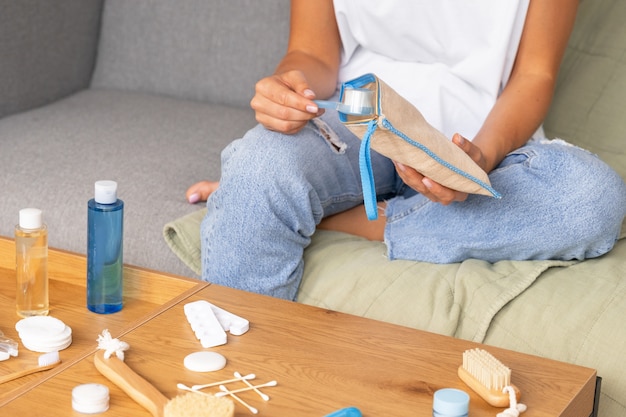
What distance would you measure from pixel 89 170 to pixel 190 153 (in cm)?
20

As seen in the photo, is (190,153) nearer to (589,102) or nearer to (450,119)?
(450,119)

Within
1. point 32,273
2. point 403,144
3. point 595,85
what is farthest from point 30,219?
point 595,85

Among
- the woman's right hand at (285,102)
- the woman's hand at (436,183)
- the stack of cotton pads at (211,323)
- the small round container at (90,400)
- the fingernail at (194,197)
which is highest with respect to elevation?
the woman's right hand at (285,102)

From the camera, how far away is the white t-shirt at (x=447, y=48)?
141cm

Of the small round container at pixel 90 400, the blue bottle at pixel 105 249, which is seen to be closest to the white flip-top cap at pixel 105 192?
the blue bottle at pixel 105 249

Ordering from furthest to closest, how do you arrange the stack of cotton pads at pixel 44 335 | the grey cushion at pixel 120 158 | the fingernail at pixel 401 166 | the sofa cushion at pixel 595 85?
the sofa cushion at pixel 595 85, the grey cushion at pixel 120 158, the fingernail at pixel 401 166, the stack of cotton pads at pixel 44 335

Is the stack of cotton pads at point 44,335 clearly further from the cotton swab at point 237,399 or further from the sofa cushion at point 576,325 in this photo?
the sofa cushion at point 576,325

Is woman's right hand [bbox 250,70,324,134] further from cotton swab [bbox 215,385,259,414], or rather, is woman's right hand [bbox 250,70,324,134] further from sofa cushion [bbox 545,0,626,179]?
sofa cushion [bbox 545,0,626,179]

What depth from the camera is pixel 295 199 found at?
123 centimetres

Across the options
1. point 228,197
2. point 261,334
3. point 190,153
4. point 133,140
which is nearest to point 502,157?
point 228,197

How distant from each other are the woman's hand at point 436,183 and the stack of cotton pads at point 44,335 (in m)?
0.44

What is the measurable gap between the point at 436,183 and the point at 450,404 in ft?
1.33

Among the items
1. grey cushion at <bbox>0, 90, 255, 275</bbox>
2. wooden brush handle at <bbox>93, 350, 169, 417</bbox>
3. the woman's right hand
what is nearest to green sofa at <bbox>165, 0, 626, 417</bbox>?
grey cushion at <bbox>0, 90, 255, 275</bbox>

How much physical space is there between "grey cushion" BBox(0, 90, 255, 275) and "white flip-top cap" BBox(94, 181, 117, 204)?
298 mm
